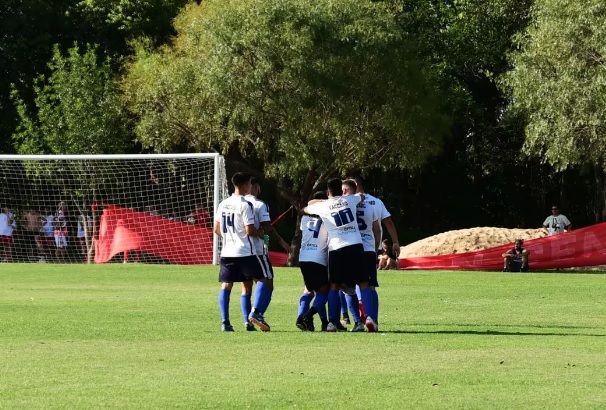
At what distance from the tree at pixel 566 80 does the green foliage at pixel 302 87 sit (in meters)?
3.81

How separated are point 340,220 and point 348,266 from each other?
0.57 metres

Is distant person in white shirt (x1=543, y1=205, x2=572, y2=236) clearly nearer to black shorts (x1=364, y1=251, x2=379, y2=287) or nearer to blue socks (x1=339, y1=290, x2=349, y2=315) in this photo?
Answer: blue socks (x1=339, y1=290, x2=349, y2=315)

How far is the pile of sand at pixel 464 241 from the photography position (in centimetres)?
4100

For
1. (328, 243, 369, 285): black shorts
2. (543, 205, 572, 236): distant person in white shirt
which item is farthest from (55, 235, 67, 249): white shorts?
(328, 243, 369, 285): black shorts

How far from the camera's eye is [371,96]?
41.1 meters

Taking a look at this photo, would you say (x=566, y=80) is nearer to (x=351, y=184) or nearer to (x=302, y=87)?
(x=302, y=87)

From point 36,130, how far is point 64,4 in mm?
9754

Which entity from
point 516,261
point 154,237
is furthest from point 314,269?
point 154,237

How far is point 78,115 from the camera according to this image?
4616cm

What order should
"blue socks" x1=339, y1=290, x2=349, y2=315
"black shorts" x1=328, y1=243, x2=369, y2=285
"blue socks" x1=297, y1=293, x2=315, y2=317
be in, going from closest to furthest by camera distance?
"black shorts" x1=328, y1=243, x2=369, y2=285 < "blue socks" x1=297, y1=293, x2=315, y2=317 < "blue socks" x1=339, y1=290, x2=349, y2=315

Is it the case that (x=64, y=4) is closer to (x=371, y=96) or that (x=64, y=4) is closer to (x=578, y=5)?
(x=371, y=96)

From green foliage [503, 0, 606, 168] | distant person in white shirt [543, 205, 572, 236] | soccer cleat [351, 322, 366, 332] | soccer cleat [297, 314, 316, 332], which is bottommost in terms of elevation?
soccer cleat [351, 322, 366, 332]

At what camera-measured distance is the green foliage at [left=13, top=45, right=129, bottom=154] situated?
4612 cm

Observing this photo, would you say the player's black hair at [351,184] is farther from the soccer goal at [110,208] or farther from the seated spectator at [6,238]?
the seated spectator at [6,238]
